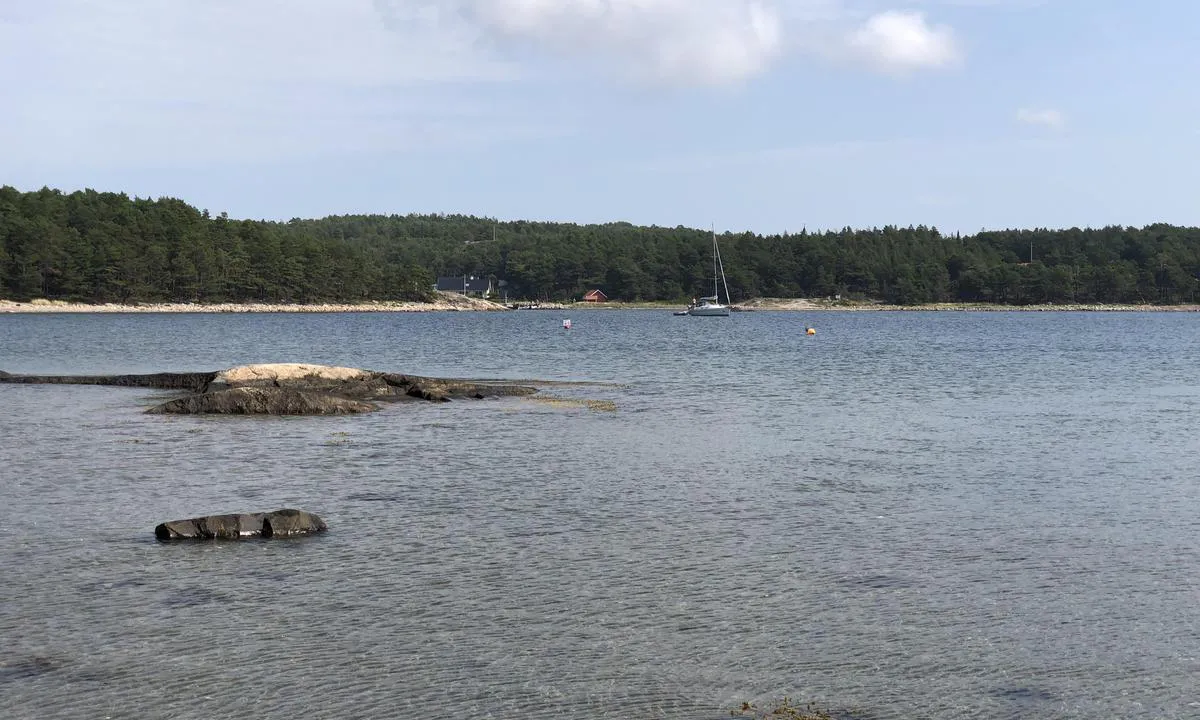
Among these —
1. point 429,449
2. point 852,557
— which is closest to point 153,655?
point 852,557

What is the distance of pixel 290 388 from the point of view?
134ft

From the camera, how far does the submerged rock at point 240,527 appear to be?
19.8 m

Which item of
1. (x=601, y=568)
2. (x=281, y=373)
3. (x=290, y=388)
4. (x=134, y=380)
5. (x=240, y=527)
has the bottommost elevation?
(x=601, y=568)

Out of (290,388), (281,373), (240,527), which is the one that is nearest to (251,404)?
(290,388)

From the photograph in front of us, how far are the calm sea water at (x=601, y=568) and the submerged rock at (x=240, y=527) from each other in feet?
1.63

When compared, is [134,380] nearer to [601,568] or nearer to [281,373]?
[281,373]

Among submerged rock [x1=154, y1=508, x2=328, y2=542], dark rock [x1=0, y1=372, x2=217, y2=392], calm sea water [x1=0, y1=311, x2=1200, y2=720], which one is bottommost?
calm sea water [x1=0, y1=311, x2=1200, y2=720]

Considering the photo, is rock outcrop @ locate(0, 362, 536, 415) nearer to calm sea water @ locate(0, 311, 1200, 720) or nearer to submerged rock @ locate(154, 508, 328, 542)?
calm sea water @ locate(0, 311, 1200, 720)

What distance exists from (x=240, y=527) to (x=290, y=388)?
21274mm

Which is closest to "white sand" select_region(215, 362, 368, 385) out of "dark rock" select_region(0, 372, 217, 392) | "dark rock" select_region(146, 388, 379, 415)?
"dark rock" select_region(146, 388, 379, 415)

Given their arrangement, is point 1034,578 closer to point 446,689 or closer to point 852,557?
point 852,557

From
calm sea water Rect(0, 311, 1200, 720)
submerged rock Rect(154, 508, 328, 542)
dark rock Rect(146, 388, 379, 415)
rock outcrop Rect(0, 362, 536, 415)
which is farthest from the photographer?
rock outcrop Rect(0, 362, 536, 415)

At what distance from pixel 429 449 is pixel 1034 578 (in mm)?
17850

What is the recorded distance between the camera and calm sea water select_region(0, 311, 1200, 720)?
13078 mm
